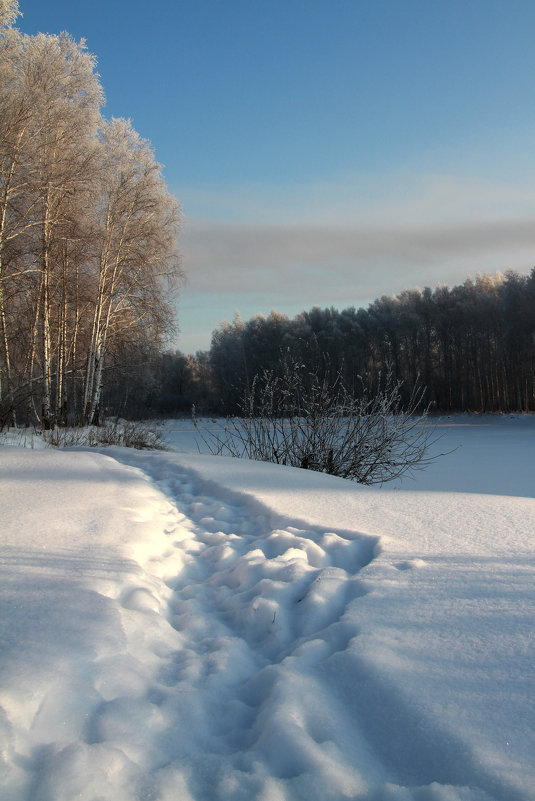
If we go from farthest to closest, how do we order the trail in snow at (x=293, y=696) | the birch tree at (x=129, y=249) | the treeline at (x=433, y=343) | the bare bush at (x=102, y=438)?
the treeline at (x=433, y=343), the birch tree at (x=129, y=249), the bare bush at (x=102, y=438), the trail in snow at (x=293, y=696)

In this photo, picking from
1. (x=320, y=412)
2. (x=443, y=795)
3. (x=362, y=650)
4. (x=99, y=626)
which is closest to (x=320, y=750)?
(x=443, y=795)

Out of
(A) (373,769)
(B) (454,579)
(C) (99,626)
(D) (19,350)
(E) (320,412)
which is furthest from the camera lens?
(D) (19,350)

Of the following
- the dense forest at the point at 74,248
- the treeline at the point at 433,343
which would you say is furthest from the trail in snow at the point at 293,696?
the treeline at the point at 433,343

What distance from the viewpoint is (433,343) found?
1278 inches

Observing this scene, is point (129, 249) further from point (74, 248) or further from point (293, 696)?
point (293, 696)

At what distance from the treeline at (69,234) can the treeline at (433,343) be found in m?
10.7

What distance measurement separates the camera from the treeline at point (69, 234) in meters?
9.09

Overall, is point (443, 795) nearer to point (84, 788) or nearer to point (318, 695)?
point (318, 695)

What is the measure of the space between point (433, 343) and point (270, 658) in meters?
32.8

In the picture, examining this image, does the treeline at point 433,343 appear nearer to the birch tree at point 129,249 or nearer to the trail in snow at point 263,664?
the birch tree at point 129,249

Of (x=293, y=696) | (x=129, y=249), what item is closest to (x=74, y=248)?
(x=129, y=249)

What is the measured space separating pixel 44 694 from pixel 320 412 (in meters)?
5.05

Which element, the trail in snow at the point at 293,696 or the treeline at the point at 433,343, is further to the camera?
the treeline at the point at 433,343

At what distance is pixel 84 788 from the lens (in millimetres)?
1058
